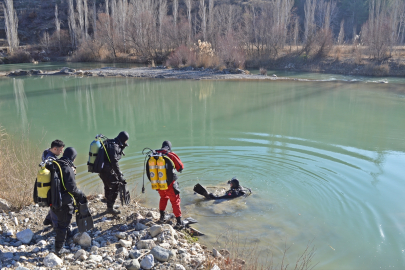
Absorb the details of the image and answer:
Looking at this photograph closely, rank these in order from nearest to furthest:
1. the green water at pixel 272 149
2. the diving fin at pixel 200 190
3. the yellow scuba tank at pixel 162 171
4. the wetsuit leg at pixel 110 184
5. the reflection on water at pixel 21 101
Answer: the yellow scuba tank at pixel 162 171
the wetsuit leg at pixel 110 184
the green water at pixel 272 149
the diving fin at pixel 200 190
the reflection on water at pixel 21 101

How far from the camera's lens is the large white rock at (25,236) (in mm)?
5209

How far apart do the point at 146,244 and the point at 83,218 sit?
1089 mm

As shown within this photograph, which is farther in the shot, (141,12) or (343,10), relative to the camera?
(343,10)

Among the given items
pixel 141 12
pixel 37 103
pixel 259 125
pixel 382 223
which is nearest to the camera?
pixel 382 223

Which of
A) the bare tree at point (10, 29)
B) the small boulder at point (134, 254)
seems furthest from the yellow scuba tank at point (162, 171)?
the bare tree at point (10, 29)

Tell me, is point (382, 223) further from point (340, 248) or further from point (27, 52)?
point (27, 52)

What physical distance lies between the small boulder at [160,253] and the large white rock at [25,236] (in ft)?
6.44

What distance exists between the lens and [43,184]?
4.74 metres

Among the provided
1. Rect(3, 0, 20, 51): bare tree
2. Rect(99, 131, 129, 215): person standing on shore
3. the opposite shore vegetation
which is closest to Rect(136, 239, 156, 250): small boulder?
Rect(99, 131, 129, 215): person standing on shore

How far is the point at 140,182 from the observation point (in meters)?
9.13

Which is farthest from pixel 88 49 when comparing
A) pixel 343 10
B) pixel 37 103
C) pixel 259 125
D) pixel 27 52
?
pixel 343 10

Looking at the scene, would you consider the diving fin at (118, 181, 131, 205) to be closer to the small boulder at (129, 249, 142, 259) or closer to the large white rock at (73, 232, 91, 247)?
the large white rock at (73, 232, 91, 247)

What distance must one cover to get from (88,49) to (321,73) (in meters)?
34.2

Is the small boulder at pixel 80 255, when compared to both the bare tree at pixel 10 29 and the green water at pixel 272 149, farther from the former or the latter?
the bare tree at pixel 10 29
